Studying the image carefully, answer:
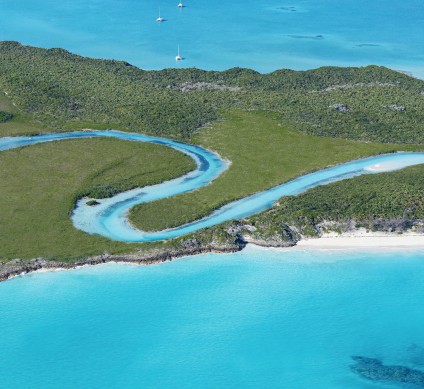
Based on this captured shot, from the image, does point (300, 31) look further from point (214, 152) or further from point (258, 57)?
point (214, 152)

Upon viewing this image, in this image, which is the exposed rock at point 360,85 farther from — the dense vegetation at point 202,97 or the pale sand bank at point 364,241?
the pale sand bank at point 364,241

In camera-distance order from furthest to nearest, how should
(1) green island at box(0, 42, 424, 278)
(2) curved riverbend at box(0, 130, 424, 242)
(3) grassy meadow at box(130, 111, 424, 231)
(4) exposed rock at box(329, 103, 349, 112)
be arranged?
(4) exposed rock at box(329, 103, 349, 112) < (3) grassy meadow at box(130, 111, 424, 231) < (2) curved riverbend at box(0, 130, 424, 242) < (1) green island at box(0, 42, 424, 278)

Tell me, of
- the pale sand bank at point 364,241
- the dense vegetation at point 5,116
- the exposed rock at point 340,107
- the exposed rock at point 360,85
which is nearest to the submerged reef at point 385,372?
the pale sand bank at point 364,241

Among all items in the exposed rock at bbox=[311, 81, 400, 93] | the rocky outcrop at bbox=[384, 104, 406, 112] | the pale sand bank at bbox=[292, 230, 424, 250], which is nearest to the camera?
the pale sand bank at bbox=[292, 230, 424, 250]

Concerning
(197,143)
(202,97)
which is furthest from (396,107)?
(197,143)

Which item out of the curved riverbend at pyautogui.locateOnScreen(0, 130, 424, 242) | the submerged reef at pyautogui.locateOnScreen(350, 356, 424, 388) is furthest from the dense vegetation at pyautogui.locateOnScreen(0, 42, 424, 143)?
the submerged reef at pyautogui.locateOnScreen(350, 356, 424, 388)

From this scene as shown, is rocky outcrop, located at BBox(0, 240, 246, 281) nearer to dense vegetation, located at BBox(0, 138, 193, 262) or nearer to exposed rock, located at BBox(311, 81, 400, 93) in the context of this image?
dense vegetation, located at BBox(0, 138, 193, 262)

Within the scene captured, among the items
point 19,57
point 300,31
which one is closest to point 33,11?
point 19,57

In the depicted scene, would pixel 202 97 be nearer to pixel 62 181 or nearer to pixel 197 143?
pixel 197 143
